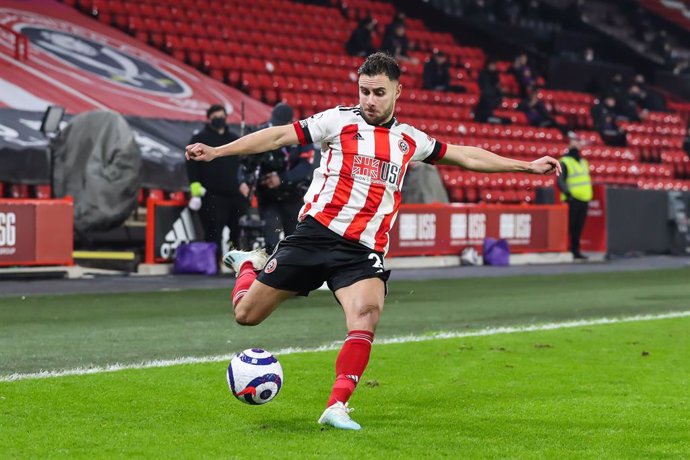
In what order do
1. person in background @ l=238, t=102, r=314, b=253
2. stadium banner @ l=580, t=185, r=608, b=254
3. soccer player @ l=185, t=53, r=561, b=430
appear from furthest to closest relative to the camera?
stadium banner @ l=580, t=185, r=608, b=254, person in background @ l=238, t=102, r=314, b=253, soccer player @ l=185, t=53, r=561, b=430

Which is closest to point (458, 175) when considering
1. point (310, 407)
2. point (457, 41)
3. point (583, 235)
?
point (583, 235)

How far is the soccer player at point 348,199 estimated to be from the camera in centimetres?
612

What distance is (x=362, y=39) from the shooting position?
1154 inches

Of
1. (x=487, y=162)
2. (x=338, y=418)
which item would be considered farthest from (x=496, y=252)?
(x=338, y=418)

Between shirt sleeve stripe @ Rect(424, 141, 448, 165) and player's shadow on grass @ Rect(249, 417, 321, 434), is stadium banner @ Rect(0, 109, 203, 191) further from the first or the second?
player's shadow on grass @ Rect(249, 417, 321, 434)

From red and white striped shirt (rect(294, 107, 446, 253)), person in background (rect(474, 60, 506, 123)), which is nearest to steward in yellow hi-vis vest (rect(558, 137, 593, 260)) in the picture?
person in background (rect(474, 60, 506, 123))

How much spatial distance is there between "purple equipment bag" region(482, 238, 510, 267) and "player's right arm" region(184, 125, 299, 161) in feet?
49.4

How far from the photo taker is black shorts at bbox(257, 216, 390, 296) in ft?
20.4

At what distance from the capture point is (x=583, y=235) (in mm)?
24250

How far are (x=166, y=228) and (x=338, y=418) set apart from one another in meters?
12.0

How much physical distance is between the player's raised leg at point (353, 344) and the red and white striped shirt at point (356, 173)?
259 mm

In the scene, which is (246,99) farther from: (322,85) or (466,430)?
(466,430)

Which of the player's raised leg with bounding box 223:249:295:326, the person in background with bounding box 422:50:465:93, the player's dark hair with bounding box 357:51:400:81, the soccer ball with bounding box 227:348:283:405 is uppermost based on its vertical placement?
the person in background with bounding box 422:50:465:93

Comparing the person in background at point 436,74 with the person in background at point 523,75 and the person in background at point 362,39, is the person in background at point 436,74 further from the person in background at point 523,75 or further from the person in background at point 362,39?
the person in background at point 523,75
